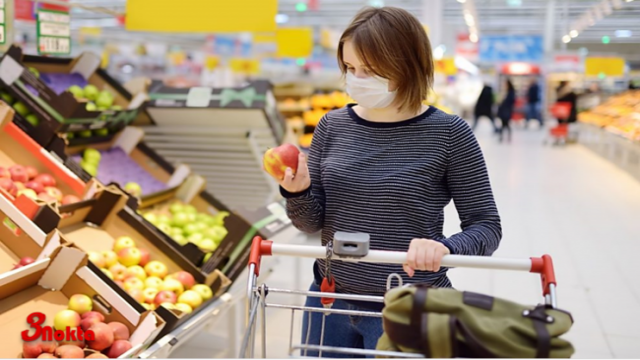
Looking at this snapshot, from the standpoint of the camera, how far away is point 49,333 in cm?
236

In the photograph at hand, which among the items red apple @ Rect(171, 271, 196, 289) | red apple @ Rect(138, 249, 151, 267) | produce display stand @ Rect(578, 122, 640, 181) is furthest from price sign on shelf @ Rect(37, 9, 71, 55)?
produce display stand @ Rect(578, 122, 640, 181)

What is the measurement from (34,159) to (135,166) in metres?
0.97

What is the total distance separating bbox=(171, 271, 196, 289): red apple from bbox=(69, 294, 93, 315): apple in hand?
0.59 meters

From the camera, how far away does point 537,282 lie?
187 inches

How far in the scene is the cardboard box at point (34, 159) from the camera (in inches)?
132

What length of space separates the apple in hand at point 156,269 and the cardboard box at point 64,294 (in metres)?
0.54

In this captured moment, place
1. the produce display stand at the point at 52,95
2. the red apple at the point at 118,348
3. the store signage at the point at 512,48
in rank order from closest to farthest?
the red apple at the point at 118,348
the produce display stand at the point at 52,95
the store signage at the point at 512,48

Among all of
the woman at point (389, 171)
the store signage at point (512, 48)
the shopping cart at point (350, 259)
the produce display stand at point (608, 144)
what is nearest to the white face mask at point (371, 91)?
the woman at point (389, 171)

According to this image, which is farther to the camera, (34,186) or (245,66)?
(245,66)

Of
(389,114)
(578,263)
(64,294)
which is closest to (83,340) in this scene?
(64,294)

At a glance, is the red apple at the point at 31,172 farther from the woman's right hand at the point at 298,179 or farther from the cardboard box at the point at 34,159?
the woman's right hand at the point at 298,179

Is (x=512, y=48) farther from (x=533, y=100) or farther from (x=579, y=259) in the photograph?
(x=579, y=259)

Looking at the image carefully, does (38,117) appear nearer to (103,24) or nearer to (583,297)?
(583,297)

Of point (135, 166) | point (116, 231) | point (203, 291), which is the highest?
point (135, 166)
